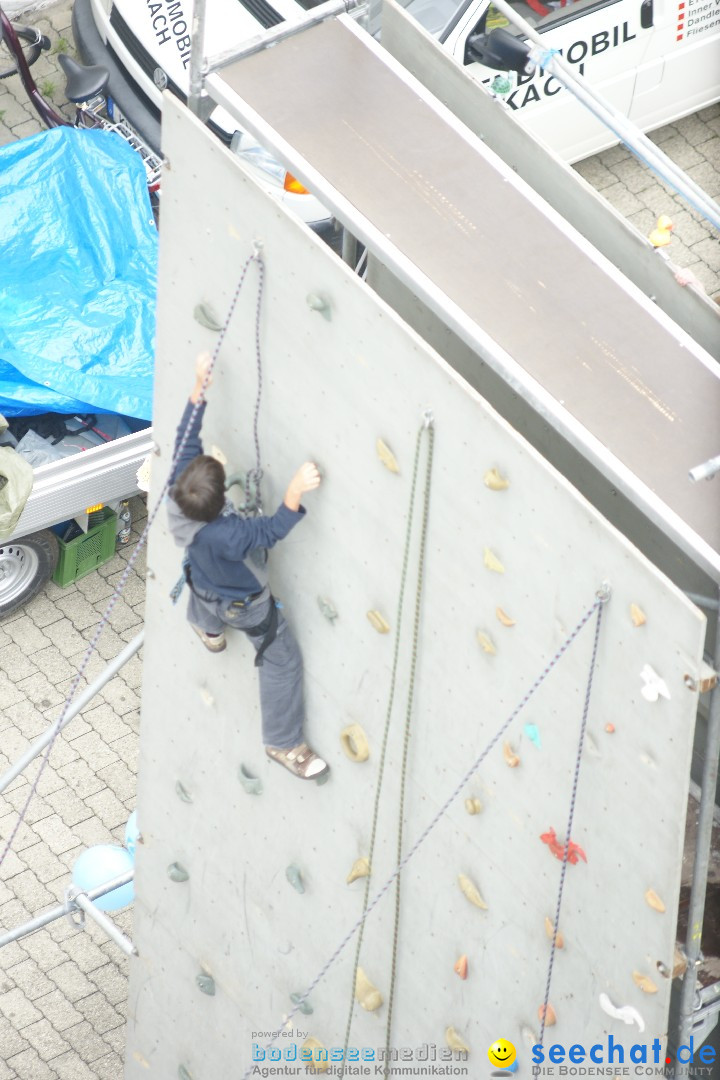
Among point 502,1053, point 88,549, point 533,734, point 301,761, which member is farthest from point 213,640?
point 88,549

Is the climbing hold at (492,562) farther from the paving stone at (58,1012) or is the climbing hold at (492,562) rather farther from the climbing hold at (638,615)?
the paving stone at (58,1012)

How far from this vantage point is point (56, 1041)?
820 cm

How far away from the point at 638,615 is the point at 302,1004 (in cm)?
254

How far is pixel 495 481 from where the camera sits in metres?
4.48

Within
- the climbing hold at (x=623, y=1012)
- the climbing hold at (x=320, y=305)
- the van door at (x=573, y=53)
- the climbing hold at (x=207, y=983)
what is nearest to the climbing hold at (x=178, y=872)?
the climbing hold at (x=207, y=983)

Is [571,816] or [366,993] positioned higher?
[571,816]

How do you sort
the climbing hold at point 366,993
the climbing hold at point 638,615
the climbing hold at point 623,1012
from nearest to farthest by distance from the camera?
the climbing hold at point 638,615 < the climbing hold at point 623,1012 < the climbing hold at point 366,993

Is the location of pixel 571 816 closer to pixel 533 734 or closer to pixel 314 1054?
pixel 533 734

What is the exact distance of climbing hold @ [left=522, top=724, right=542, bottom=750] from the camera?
4719 mm

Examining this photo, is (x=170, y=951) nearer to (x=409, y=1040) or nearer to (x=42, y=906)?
(x=409, y=1040)

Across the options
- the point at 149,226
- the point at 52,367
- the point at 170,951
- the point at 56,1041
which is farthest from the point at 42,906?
the point at 149,226

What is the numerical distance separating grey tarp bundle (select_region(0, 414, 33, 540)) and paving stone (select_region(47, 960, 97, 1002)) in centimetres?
226

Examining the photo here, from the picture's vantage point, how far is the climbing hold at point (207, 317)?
523 centimetres

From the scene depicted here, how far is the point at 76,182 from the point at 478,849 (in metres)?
5.80
